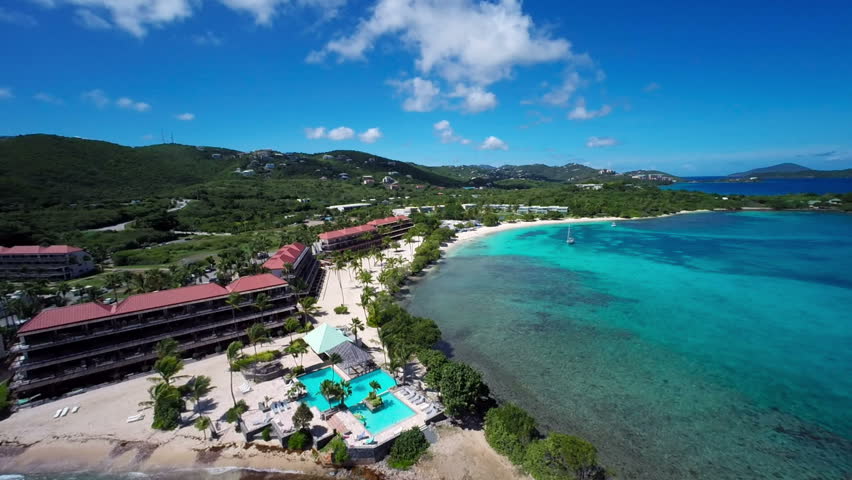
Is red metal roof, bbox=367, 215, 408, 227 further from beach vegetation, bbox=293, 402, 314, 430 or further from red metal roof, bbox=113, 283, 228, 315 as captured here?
beach vegetation, bbox=293, 402, 314, 430

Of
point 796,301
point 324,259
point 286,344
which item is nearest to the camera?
point 286,344

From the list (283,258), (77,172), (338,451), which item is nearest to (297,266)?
(283,258)

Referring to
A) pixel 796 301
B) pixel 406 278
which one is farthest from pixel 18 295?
pixel 796 301

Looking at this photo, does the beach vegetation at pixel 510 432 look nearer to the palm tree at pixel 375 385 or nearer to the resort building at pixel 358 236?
the palm tree at pixel 375 385

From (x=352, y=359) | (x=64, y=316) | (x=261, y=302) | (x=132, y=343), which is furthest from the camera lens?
(x=261, y=302)

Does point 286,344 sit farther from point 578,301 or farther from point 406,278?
point 578,301

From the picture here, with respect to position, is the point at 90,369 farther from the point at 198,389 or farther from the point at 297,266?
the point at 297,266
